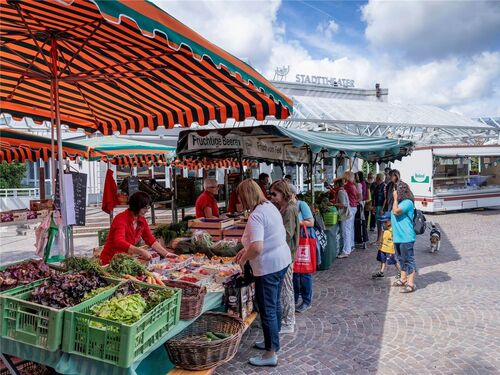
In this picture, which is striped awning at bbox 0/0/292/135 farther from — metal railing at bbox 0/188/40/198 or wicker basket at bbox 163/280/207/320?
metal railing at bbox 0/188/40/198

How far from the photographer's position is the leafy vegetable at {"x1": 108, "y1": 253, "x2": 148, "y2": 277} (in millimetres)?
3346

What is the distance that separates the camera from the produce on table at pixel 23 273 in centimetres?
293

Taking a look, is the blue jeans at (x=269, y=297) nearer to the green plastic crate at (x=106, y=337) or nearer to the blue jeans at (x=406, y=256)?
the green plastic crate at (x=106, y=337)

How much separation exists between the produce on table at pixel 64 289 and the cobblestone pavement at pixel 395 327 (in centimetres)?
172

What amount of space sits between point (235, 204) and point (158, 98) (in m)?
3.28

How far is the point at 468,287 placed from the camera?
6.32m

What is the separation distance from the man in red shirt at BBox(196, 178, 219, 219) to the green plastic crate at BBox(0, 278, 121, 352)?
13.0 feet

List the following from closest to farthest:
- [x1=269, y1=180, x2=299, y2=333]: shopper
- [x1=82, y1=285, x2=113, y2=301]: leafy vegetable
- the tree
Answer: [x1=82, y1=285, x2=113, y2=301]: leafy vegetable
[x1=269, y1=180, x2=299, y2=333]: shopper
the tree

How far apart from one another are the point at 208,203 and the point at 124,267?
134 inches

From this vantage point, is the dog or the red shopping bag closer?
the red shopping bag

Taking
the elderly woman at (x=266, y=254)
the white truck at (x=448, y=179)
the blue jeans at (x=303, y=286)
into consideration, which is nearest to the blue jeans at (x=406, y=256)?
the blue jeans at (x=303, y=286)

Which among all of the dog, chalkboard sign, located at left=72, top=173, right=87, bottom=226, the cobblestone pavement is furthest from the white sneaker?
the dog

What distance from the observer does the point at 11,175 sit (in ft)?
53.8

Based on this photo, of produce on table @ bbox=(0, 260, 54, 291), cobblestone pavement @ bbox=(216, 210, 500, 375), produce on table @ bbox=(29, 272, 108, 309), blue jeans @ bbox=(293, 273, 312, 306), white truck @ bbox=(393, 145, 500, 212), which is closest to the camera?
produce on table @ bbox=(29, 272, 108, 309)
